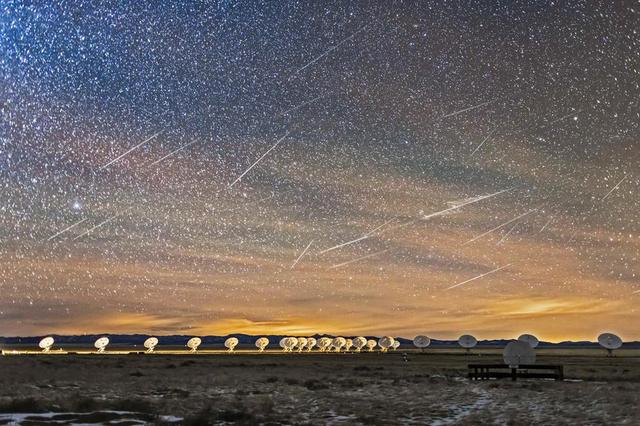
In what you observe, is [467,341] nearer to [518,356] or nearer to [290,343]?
[290,343]

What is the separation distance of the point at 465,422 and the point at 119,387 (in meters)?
19.5

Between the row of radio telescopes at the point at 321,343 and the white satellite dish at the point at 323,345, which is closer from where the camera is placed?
the row of radio telescopes at the point at 321,343

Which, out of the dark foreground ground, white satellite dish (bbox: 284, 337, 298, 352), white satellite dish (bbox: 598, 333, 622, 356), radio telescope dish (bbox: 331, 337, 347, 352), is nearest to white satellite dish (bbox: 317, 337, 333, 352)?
radio telescope dish (bbox: 331, 337, 347, 352)

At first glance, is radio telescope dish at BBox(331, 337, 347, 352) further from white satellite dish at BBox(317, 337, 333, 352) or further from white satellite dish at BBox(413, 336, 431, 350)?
white satellite dish at BBox(413, 336, 431, 350)

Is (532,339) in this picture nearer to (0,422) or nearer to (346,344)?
(346,344)

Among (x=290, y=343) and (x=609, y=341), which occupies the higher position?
(x=290, y=343)

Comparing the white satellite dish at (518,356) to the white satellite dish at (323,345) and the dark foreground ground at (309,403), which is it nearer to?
the dark foreground ground at (309,403)

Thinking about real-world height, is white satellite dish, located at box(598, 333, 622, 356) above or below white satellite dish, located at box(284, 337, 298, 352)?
below

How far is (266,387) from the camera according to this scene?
3444cm

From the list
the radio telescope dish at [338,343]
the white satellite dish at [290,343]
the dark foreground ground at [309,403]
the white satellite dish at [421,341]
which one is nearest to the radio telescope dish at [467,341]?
the white satellite dish at [421,341]

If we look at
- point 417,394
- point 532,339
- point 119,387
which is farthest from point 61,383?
point 532,339

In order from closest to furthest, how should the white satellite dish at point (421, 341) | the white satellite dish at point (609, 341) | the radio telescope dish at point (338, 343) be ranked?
the white satellite dish at point (609, 341), the white satellite dish at point (421, 341), the radio telescope dish at point (338, 343)

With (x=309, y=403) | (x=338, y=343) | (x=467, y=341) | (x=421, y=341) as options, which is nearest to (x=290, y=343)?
(x=338, y=343)

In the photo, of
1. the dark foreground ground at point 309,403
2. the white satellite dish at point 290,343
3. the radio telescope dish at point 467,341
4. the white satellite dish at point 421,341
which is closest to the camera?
the dark foreground ground at point 309,403
